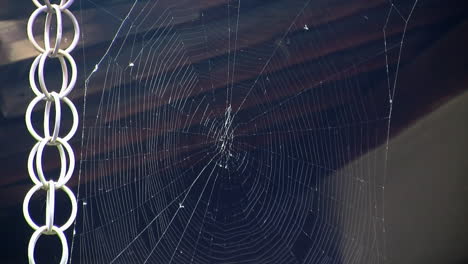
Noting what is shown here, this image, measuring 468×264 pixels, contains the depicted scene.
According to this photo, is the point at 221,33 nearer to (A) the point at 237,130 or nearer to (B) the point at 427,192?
(A) the point at 237,130

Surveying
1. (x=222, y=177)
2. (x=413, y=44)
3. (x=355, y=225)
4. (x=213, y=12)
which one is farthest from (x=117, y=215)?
(x=413, y=44)

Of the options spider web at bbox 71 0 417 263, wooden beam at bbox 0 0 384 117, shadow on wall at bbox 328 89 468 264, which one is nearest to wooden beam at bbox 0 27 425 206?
spider web at bbox 71 0 417 263

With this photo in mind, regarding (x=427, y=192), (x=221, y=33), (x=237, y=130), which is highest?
(x=221, y=33)

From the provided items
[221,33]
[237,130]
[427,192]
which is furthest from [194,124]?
[427,192]

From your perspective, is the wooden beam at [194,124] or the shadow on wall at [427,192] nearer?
the wooden beam at [194,124]

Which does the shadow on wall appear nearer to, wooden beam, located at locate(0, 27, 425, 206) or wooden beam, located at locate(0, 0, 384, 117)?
wooden beam, located at locate(0, 27, 425, 206)

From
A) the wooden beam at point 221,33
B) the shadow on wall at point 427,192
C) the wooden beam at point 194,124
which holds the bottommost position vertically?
the shadow on wall at point 427,192

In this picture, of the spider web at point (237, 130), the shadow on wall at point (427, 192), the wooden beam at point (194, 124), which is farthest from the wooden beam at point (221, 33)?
the shadow on wall at point (427, 192)

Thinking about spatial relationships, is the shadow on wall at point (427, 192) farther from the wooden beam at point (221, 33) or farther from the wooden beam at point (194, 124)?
the wooden beam at point (221, 33)
